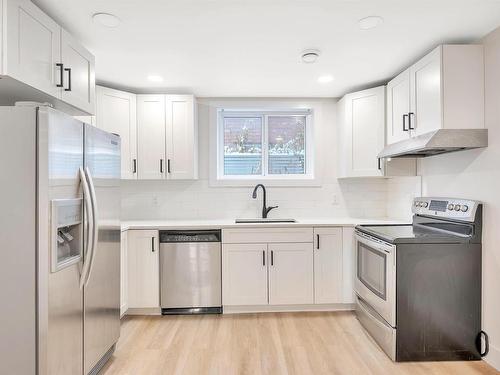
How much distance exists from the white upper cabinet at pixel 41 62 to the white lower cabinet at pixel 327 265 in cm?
232

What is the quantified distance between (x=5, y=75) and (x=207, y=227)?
6.30 feet

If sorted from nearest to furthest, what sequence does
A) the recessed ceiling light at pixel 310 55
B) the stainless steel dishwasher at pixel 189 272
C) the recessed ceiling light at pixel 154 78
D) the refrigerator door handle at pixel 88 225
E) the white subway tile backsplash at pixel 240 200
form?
1. the refrigerator door handle at pixel 88 225
2. the recessed ceiling light at pixel 310 55
3. the recessed ceiling light at pixel 154 78
4. the stainless steel dishwasher at pixel 189 272
5. the white subway tile backsplash at pixel 240 200

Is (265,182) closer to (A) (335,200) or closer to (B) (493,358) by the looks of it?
(A) (335,200)

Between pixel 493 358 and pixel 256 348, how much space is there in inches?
64.5

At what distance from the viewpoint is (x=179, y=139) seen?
10.7ft

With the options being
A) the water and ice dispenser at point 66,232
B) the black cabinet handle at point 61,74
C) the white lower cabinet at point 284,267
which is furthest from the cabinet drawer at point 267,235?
the black cabinet handle at point 61,74

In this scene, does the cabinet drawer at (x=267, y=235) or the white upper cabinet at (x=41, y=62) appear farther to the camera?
the cabinet drawer at (x=267, y=235)

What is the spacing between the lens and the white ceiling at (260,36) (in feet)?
5.93

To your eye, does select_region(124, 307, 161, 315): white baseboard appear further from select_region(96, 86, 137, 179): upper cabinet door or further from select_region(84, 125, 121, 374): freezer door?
select_region(96, 86, 137, 179): upper cabinet door

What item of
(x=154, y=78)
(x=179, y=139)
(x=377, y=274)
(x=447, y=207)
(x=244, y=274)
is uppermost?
(x=154, y=78)

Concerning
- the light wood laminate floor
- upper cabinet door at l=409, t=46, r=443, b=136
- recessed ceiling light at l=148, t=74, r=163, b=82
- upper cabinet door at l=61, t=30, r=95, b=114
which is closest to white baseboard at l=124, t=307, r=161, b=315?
the light wood laminate floor

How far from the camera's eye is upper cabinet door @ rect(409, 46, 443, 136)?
7.22 feet

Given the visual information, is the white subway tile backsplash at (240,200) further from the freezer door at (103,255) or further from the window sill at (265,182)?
the freezer door at (103,255)

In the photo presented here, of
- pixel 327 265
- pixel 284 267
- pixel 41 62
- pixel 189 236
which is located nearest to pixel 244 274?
pixel 284 267
